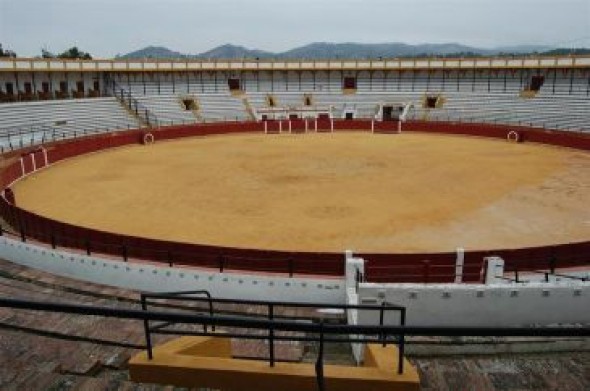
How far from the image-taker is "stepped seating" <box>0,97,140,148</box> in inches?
1512

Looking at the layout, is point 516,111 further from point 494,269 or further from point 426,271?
point 426,271

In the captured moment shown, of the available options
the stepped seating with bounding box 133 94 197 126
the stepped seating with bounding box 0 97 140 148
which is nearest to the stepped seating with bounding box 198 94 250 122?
the stepped seating with bounding box 133 94 197 126

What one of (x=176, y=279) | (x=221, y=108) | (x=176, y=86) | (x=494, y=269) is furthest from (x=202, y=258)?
(x=176, y=86)

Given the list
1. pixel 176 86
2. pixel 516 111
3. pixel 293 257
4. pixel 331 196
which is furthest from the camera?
pixel 176 86

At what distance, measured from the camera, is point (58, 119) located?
43156mm

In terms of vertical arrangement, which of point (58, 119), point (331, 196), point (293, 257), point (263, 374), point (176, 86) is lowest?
point (331, 196)

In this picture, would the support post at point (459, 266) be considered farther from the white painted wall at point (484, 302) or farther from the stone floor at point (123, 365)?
the stone floor at point (123, 365)

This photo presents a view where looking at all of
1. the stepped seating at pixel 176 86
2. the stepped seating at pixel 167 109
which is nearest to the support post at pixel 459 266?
the stepped seating at pixel 167 109

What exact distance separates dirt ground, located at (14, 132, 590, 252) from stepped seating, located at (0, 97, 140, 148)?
749cm

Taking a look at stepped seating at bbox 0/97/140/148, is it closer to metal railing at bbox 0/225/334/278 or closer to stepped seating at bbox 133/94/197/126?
stepped seating at bbox 133/94/197/126

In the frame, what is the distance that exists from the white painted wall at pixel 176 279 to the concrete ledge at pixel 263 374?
23.6 ft

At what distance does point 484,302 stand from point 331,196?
472 inches

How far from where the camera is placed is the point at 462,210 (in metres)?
19.4

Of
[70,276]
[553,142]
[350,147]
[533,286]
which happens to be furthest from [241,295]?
[553,142]
